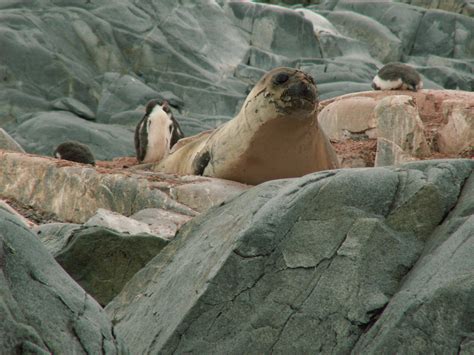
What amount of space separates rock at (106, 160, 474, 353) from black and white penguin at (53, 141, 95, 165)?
8.58m

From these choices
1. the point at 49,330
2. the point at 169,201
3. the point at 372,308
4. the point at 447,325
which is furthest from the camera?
the point at 169,201

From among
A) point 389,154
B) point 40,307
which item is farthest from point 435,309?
point 389,154

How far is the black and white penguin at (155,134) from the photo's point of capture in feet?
48.1

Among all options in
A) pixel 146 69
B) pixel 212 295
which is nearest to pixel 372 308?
pixel 212 295

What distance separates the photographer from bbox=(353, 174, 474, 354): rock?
12.2 feet

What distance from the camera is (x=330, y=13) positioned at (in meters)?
34.2

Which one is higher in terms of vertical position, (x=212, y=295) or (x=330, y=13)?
(x=212, y=295)

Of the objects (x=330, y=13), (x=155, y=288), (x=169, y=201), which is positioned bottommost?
(x=330, y=13)

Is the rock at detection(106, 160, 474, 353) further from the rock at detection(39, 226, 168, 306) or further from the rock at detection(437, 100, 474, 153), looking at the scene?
the rock at detection(437, 100, 474, 153)

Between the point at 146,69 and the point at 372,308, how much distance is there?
75.8ft

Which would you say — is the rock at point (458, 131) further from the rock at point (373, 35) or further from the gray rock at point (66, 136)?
the rock at point (373, 35)

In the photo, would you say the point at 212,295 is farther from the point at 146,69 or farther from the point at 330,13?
the point at 330,13

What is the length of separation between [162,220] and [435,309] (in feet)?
13.3

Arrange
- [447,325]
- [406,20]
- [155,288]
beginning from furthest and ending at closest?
[406,20]
[155,288]
[447,325]
